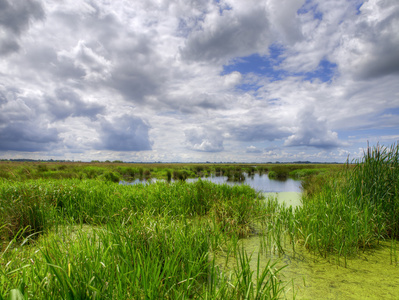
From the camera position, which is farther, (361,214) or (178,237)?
(361,214)

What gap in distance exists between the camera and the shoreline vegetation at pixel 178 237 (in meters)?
2.14

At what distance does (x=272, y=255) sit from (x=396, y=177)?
11.5 feet

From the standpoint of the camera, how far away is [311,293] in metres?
2.76

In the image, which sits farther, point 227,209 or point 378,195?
point 227,209

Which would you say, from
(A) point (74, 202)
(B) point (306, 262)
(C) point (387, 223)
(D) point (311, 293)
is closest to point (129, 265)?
(D) point (311, 293)

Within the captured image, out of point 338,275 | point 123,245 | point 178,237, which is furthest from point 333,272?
point 123,245

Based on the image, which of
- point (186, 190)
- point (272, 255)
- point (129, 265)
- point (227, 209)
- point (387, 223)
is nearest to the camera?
point (129, 265)

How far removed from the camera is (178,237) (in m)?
3.09

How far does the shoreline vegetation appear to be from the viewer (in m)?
2.14

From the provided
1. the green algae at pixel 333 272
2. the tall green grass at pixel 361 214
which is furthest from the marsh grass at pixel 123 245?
the tall green grass at pixel 361 214

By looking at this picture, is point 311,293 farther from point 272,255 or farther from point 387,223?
point 387,223

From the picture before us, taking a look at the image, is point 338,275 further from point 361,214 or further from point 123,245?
point 123,245

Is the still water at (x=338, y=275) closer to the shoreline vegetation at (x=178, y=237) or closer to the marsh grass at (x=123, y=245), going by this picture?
the shoreline vegetation at (x=178, y=237)

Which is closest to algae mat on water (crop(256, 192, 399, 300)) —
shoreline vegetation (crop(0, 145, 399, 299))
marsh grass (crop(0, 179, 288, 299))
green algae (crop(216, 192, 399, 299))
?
green algae (crop(216, 192, 399, 299))
